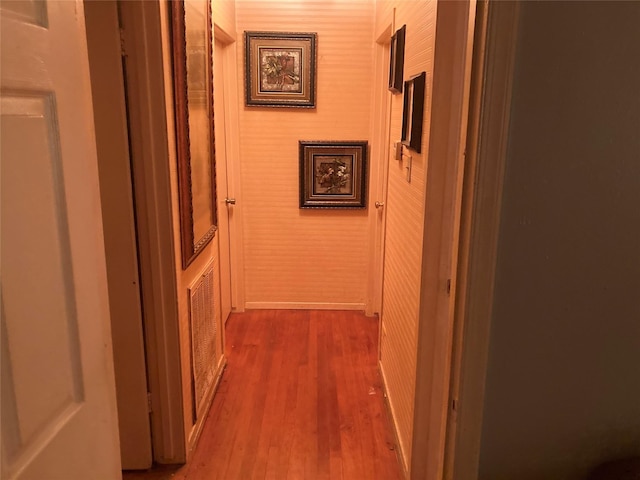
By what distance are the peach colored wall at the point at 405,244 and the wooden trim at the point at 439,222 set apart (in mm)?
57

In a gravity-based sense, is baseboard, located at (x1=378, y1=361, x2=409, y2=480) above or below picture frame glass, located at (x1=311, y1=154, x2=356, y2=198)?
below

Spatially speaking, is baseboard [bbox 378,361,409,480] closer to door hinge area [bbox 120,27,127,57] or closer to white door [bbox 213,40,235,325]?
white door [bbox 213,40,235,325]

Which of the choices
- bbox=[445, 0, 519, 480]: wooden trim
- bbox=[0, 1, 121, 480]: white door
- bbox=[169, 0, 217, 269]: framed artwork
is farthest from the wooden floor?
bbox=[0, 1, 121, 480]: white door

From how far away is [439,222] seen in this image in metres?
1.80

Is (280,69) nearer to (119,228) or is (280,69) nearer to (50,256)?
(119,228)

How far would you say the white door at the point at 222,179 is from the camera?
136 inches

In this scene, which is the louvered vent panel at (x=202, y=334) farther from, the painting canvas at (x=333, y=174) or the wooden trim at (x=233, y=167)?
the painting canvas at (x=333, y=174)

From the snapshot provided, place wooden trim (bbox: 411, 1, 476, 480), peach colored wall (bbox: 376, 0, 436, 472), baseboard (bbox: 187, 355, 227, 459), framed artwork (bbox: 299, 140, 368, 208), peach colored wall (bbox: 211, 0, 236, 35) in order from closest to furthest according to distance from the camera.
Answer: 1. wooden trim (bbox: 411, 1, 476, 480)
2. peach colored wall (bbox: 376, 0, 436, 472)
3. baseboard (bbox: 187, 355, 227, 459)
4. peach colored wall (bbox: 211, 0, 236, 35)
5. framed artwork (bbox: 299, 140, 368, 208)

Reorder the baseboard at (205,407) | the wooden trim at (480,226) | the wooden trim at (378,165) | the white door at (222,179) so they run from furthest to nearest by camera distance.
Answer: the wooden trim at (378,165)
the white door at (222,179)
the baseboard at (205,407)
the wooden trim at (480,226)

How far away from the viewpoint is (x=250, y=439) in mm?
2498

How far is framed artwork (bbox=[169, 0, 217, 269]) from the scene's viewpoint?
2082 millimetres

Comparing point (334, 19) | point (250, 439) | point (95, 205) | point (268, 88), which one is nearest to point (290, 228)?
point (268, 88)

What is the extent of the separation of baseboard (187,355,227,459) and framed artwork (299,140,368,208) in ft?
4.61

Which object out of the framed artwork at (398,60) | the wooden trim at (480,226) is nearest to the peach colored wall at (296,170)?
the framed artwork at (398,60)
